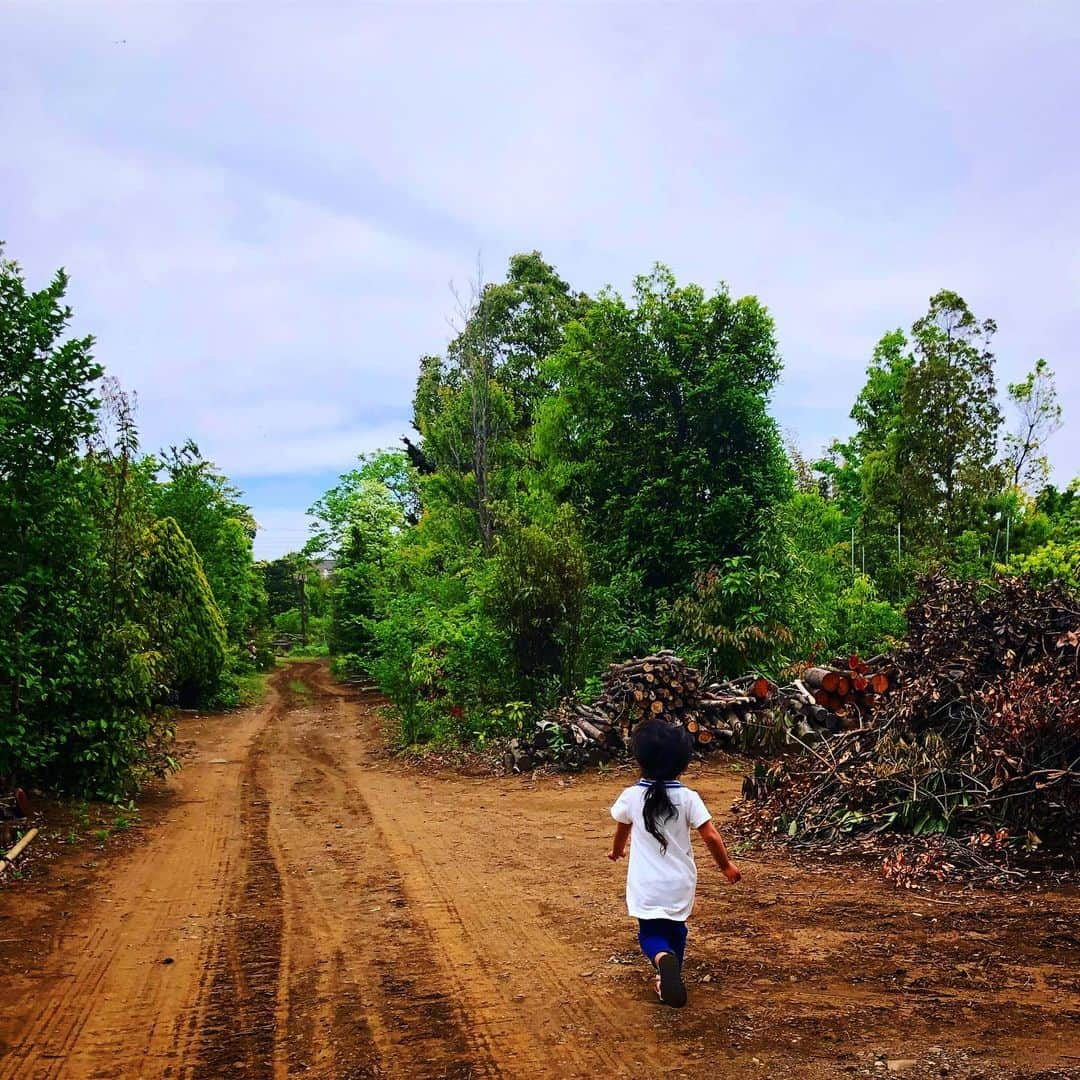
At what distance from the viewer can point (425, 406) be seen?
2977 centimetres

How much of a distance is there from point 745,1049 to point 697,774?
7757 millimetres

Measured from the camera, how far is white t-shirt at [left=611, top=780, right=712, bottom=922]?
4.23m

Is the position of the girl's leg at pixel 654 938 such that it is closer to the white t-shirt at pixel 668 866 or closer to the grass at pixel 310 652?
the white t-shirt at pixel 668 866

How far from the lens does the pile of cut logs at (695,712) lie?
1195 cm

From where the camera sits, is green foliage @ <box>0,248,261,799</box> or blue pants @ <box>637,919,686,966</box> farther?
green foliage @ <box>0,248,261,799</box>

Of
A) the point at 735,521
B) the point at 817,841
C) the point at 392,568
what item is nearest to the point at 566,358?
the point at 735,521

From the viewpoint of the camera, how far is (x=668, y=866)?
427 centimetres

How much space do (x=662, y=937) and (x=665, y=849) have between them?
426mm

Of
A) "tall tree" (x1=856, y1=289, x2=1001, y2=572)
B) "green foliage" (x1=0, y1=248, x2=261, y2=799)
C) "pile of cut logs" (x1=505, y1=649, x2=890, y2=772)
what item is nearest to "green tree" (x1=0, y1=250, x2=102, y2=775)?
"green foliage" (x1=0, y1=248, x2=261, y2=799)

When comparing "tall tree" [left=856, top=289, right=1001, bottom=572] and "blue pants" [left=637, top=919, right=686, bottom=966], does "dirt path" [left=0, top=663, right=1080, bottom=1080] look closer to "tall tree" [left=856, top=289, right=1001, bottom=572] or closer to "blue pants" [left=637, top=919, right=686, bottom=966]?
"blue pants" [left=637, top=919, right=686, bottom=966]

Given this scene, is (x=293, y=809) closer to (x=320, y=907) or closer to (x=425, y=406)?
(x=320, y=907)

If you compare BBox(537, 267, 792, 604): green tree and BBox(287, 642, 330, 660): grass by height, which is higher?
BBox(537, 267, 792, 604): green tree

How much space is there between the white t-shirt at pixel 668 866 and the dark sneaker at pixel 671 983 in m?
A: 0.19

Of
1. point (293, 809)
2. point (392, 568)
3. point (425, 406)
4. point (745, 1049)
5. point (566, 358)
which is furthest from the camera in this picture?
point (425, 406)
